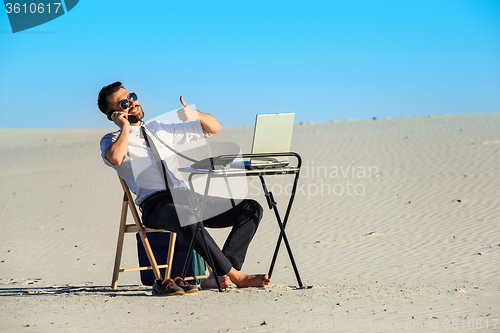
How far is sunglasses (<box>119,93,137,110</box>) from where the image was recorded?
3.87 m

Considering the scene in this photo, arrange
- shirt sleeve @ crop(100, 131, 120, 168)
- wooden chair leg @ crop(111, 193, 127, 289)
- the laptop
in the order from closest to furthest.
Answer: the laptop < shirt sleeve @ crop(100, 131, 120, 168) < wooden chair leg @ crop(111, 193, 127, 289)

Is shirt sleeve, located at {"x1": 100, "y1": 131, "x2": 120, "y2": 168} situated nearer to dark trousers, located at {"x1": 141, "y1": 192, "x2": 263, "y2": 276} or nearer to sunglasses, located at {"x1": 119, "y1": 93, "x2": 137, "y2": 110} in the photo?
sunglasses, located at {"x1": 119, "y1": 93, "x2": 137, "y2": 110}

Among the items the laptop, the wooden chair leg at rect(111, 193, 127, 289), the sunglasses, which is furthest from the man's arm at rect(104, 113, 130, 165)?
the laptop

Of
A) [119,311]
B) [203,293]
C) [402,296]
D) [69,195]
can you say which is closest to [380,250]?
[402,296]

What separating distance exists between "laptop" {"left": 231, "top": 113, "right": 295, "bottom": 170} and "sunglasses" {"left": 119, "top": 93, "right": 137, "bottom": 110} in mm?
1032

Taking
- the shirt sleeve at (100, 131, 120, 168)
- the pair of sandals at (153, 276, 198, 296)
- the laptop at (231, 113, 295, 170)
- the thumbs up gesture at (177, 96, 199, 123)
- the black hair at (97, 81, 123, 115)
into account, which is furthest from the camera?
the black hair at (97, 81, 123, 115)

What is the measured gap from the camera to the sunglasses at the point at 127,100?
3869mm

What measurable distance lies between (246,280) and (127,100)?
1.67 metres

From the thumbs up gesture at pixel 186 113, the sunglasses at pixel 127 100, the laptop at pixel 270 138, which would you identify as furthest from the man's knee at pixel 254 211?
the sunglasses at pixel 127 100

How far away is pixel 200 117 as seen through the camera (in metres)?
3.98

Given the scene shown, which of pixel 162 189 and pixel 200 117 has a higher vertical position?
pixel 200 117

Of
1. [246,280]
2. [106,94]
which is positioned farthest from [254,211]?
[106,94]

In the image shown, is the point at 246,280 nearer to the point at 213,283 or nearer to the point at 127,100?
the point at 213,283

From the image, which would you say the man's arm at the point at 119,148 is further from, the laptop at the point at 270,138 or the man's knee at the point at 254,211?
the man's knee at the point at 254,211
